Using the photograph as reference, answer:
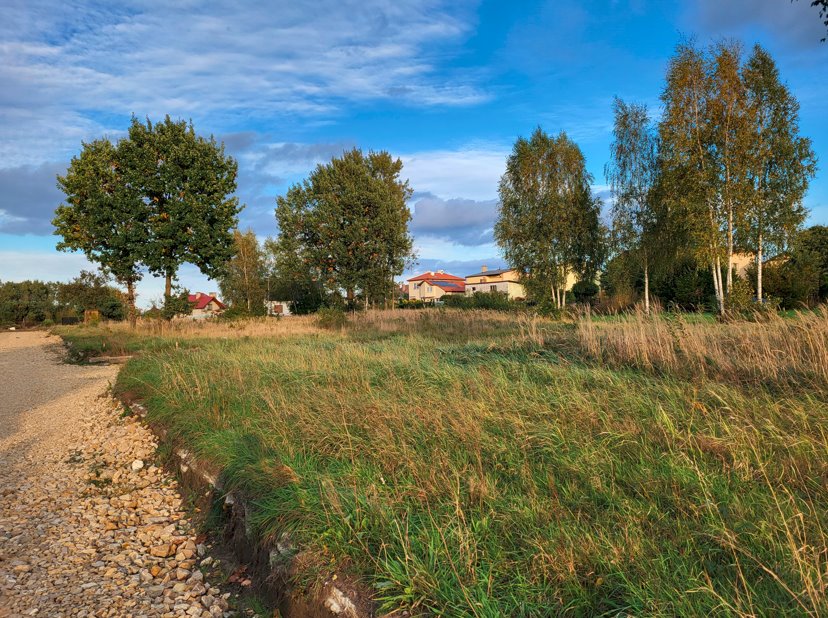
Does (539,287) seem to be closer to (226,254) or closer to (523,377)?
(226,254)

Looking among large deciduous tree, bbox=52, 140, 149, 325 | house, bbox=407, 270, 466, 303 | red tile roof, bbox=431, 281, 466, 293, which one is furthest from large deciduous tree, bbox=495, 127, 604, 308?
red tile roof, bbox=431, 281, 466, 293

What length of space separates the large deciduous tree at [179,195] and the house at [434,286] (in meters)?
49.5

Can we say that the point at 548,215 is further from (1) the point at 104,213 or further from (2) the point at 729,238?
(1) the point at 104,213

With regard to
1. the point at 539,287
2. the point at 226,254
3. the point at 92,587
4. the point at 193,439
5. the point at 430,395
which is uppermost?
the point at 226,254

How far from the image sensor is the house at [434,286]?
82062mm

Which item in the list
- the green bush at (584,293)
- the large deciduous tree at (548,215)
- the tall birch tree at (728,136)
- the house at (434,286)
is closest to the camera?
the tall birch tree at (728,136)

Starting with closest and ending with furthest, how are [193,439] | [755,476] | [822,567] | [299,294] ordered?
[822,567] → [755,476] → [193,439] → [299,294]

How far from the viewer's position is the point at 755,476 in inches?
127

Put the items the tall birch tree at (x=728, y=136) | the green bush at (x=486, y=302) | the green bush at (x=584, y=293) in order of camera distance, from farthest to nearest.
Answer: the green bush at (x=584, y=293) < the green bush at (x=486, y=302) < the tall birch tree at (x=728, y=136)

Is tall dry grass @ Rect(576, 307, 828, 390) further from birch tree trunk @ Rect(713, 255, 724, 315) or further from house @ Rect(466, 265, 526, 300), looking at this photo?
house @ Rect(466, 265, 526, 300)

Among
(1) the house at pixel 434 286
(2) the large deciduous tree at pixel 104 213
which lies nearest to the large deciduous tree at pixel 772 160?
(2) the large deciduous tree at pixel 104 213

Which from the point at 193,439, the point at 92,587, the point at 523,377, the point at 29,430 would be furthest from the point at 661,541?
the point at 29,430

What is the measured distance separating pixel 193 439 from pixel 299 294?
142 feet

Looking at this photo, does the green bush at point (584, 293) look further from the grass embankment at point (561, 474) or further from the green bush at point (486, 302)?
the grass embankment at point (561, 474)
